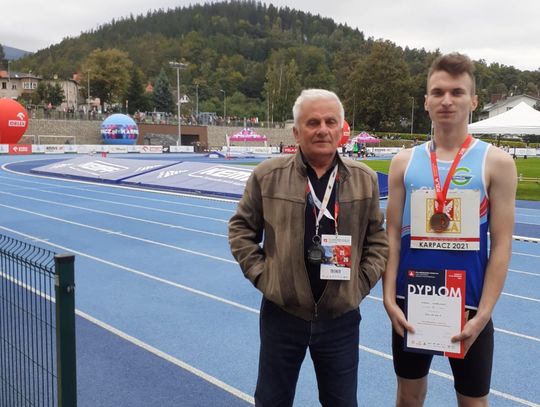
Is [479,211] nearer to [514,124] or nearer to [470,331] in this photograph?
[470,331]

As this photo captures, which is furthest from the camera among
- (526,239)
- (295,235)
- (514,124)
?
(514,124)

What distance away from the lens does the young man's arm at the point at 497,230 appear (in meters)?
2.43

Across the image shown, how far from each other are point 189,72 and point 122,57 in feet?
162

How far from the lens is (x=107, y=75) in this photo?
81.2 metres

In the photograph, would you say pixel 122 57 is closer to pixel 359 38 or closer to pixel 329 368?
pixel 329 368

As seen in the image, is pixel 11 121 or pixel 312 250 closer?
pixel 312 250

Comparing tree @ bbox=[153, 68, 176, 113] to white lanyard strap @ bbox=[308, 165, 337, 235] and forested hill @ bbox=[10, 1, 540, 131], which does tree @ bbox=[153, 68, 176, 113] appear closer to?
forested hill @ bbox=[10, 1, 540, 131]

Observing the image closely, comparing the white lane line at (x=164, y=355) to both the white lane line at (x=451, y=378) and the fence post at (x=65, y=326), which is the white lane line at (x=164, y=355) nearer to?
the fence post at (x=65, y=326)

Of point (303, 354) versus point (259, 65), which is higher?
point (259, 65)

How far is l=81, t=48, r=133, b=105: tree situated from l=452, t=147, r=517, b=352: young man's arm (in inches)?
3299

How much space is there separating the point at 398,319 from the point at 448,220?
1.73 feet

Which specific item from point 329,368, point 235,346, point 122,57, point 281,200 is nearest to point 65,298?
Result: point 281,200

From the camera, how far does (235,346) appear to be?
5.23 m

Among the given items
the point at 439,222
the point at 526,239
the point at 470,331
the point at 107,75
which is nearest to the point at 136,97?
the point at 107,75
